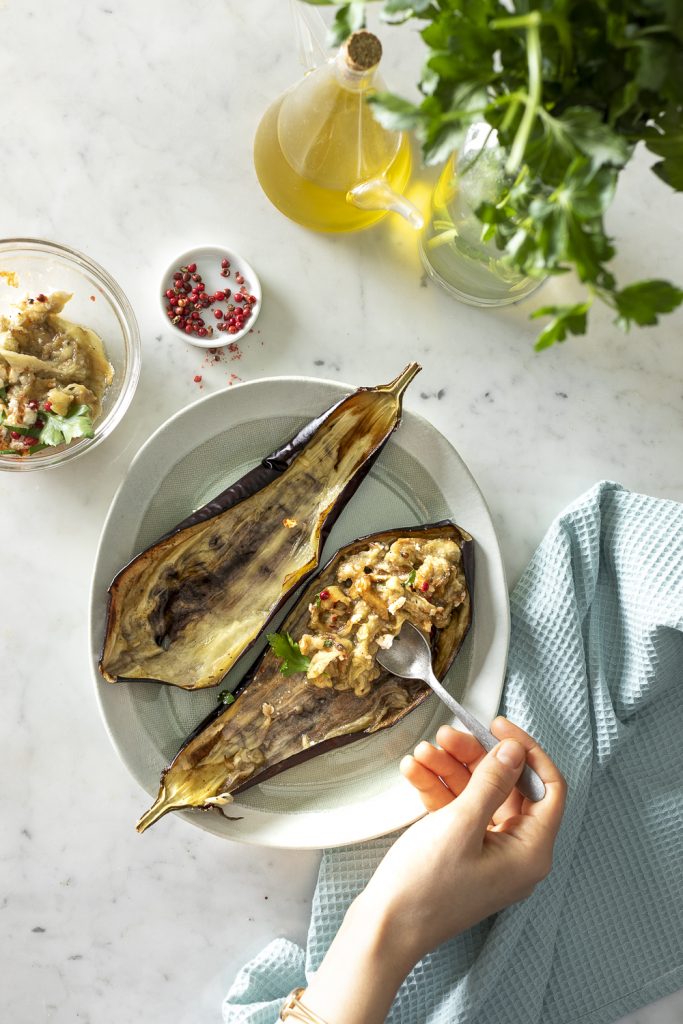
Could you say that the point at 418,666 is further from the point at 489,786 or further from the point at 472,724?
the point at 489,786

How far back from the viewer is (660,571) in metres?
2.28

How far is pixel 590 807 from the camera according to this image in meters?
2.35

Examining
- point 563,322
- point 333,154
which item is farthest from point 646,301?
point 333,154

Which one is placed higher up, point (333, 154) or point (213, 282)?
point (333, 154)

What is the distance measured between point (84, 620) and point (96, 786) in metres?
0.47

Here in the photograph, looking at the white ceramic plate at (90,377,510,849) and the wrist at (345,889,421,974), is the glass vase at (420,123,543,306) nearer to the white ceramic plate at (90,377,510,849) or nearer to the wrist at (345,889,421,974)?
the white ceramic plate at (90,377,510,849)

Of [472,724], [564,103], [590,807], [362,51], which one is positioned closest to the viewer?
[564,103]

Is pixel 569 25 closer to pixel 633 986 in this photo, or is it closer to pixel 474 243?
pixel 474 243

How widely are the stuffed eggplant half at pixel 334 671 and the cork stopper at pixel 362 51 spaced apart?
110 centimetres

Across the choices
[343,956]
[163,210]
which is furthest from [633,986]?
[163,210]

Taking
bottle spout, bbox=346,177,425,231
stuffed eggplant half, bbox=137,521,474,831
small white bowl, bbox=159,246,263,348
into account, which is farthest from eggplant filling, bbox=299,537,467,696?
bottle spout, bbox=346,177,425,231

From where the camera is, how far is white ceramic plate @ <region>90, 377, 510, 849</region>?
86.7 inches

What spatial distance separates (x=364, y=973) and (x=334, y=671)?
683mm

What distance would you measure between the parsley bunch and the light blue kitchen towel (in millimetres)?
1175
